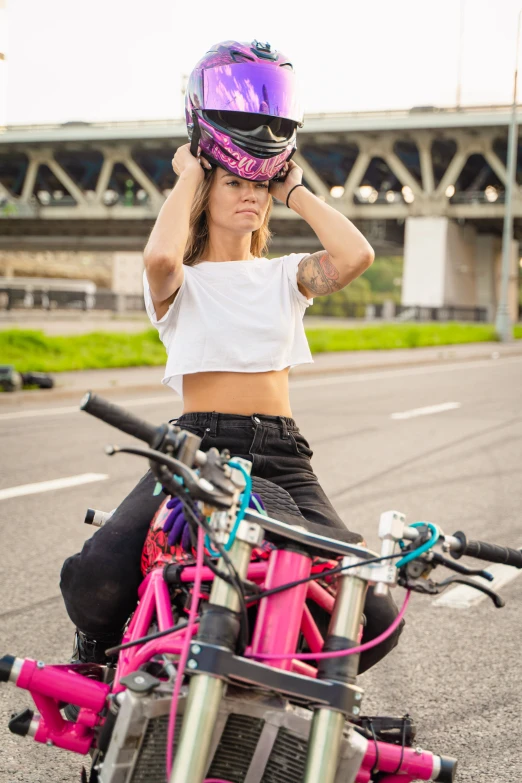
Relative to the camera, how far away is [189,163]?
10.0ft

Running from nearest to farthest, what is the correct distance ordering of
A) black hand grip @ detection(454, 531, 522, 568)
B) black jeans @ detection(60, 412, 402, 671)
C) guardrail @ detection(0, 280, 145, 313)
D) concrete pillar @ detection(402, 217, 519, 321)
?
black hand grip @ detection(454, 531, 522, 568)
black jeans @ detection(60, 412, 402, 671)
guardrail @ detection(0, 280, 145, 313)
concrete pillar @ detection(402, 217, 519, 321)

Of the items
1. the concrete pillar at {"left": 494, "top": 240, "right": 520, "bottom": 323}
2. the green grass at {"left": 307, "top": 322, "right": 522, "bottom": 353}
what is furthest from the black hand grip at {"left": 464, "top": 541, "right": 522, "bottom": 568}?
the concrete pillar at {"left": 494, "top": 240, "right": 520, "bottom": 323}

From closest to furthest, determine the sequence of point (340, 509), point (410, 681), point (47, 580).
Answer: point (410, 681) → point (47, 580) → point (340, 509)

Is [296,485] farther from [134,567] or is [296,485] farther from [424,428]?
[424,428]

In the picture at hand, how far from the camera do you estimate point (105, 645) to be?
297 centimetres

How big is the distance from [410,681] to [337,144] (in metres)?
68.1

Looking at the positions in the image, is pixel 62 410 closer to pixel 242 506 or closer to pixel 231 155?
pixel 231 155

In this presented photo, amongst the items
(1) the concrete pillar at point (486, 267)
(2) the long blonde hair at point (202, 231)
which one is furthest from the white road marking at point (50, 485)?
(1) the concrete pillar at point (486, 267)

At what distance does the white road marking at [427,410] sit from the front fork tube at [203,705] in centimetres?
1180

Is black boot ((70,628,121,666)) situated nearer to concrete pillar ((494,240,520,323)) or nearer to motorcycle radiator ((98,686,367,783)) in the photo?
motorcycle radiator ((98,686,367,783))

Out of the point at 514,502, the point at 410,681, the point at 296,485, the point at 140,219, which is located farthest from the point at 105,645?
the point at 140,219

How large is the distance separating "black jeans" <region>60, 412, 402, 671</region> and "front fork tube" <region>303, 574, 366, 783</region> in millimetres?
509

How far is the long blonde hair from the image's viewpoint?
319cm

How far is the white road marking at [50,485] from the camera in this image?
26.2 feet
